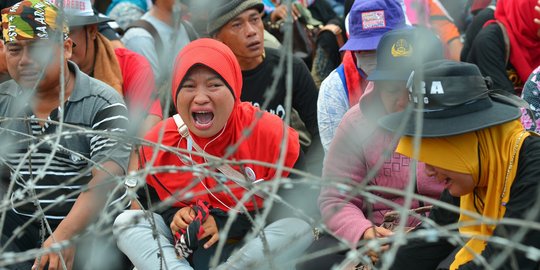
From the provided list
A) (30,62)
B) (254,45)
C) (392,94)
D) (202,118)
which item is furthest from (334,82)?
(30,62)

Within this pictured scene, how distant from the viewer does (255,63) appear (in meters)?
4.38

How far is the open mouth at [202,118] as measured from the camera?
3346 millimetres

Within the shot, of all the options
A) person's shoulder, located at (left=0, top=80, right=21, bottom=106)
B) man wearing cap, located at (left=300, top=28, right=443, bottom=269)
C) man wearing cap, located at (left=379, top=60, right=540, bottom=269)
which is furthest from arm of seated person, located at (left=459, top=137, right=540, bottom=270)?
person's shoulder, located at (left=0, top=80, right=21, bottom=106)

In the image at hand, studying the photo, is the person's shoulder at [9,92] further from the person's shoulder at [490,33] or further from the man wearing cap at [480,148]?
the person's shoulder at [490,33]

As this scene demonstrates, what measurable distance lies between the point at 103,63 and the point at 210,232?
1.23m

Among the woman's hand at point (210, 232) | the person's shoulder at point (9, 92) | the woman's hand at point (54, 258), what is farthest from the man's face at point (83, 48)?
the woman's hand at point (210, 232)

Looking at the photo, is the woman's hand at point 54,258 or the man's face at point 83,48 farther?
the man's face at point 83,48

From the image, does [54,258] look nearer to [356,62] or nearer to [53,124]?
[53,124]

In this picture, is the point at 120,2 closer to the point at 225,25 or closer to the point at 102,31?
the point at 102,31

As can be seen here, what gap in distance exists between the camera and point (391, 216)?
3191 millimetres

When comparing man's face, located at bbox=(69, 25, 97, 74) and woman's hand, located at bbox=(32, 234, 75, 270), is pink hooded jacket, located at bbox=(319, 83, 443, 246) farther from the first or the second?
man's face, located at bbox=(69, 25, 97, 74)

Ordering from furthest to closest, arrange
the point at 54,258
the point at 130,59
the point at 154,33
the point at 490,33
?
the point at 490,33, the point at 154,33, the point at 130,59, the point at 54,258

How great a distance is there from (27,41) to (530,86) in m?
2.06

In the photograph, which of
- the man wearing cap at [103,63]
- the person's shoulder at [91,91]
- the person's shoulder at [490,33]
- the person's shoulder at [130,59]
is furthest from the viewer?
the person's shoulder at [490,33]
